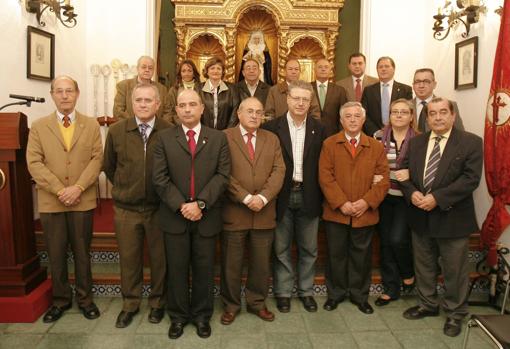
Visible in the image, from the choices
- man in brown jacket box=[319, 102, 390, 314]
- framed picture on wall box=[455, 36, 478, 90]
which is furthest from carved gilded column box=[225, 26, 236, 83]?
man in brown jacket box=[319, 102, 390, 314]

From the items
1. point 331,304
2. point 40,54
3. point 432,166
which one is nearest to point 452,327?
point 331,304

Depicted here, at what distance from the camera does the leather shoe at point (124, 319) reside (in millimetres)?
2861

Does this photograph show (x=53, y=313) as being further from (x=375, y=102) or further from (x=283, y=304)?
(x=375, y=102)

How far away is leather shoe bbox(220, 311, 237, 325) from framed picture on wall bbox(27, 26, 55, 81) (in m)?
2.79

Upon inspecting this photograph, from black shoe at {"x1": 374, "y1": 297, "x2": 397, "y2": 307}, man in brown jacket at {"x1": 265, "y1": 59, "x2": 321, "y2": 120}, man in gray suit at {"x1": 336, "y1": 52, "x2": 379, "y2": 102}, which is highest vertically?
man in gray suit at {"x1": 336, "y1": 52, "x2": 379, "y2": 102}

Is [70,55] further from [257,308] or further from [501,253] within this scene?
[501,253]

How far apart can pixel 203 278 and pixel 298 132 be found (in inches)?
46.8

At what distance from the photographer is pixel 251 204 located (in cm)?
276

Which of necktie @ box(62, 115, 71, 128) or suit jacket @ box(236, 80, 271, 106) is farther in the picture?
suit jacket @ box(236, 80, 271, 106)

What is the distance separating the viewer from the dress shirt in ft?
10.0

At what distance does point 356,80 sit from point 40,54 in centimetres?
304

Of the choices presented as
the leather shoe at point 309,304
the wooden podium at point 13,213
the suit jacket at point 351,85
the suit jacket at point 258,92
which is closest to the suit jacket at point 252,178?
the leather shoe at point 309,304

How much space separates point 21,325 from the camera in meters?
2.86

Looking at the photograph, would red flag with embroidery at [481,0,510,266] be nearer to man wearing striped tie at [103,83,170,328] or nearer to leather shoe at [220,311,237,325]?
leather shoe at [220,311,237,325]
